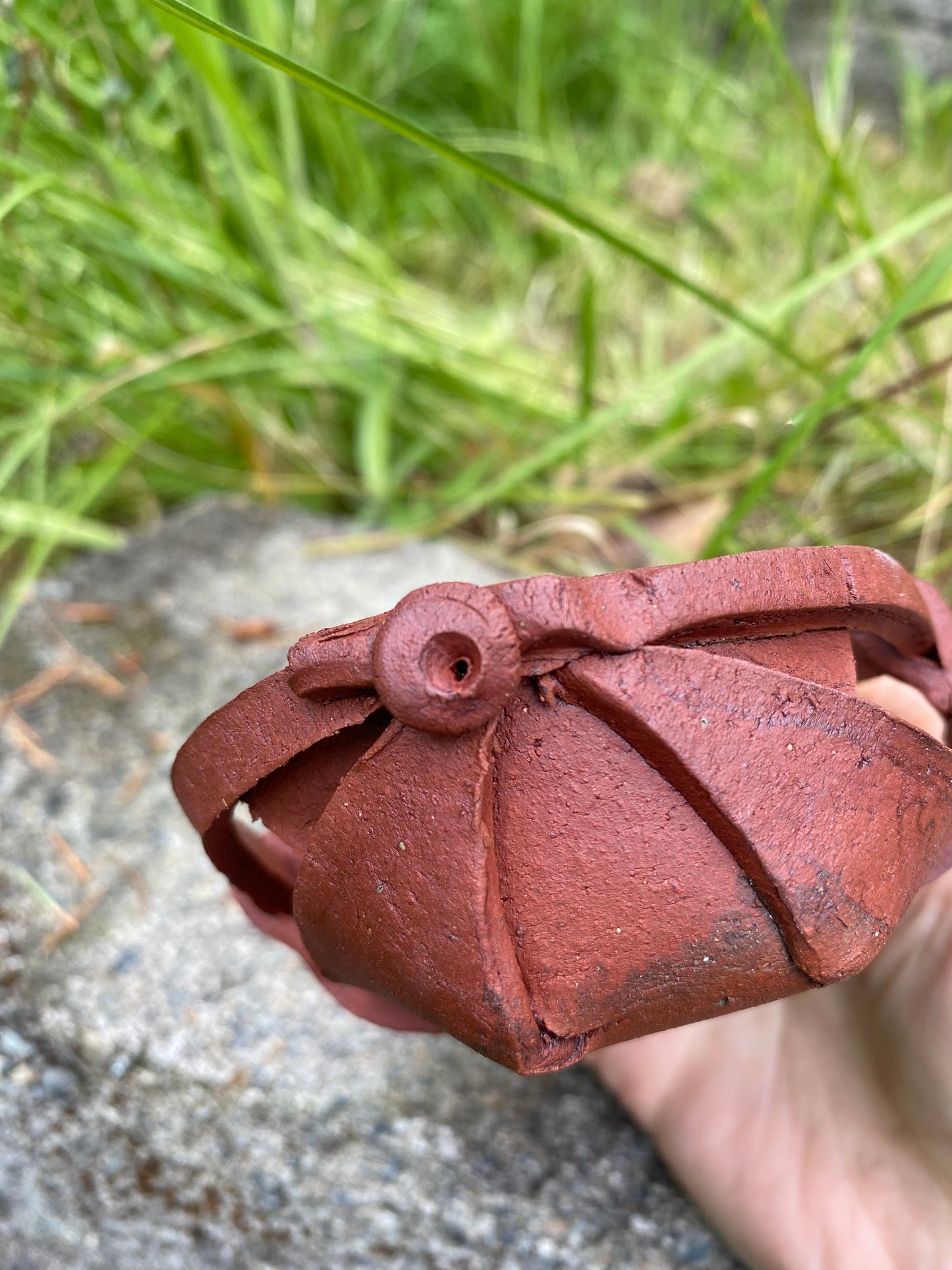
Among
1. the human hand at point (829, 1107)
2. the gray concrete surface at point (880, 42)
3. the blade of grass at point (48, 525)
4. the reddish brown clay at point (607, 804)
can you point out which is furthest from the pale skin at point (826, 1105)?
the gray concrete surface at point (880, 42)

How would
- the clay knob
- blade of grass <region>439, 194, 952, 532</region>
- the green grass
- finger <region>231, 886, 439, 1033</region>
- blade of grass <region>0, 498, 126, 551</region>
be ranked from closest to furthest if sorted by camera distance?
1. the clay knob
2. finger <region>231, 886, 439, 1033</region>
3. blade of grass <region>439, 194, 952, 532</region>
4. the green grass
5. blade of grass <region>0, 498, 126, 551</region>

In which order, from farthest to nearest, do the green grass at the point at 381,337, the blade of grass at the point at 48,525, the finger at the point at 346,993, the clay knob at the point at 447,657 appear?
the blade of grass at the point at 48,525, the green grass at the point at 381,337, the finger at the point at 346,993, the clay knob at the point at 447,657

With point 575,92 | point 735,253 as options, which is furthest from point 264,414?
point 575,92

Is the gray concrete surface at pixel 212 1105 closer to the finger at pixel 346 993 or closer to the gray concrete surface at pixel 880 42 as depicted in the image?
the finger at pixel 346 993

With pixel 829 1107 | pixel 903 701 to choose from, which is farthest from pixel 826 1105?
pixel 903 701

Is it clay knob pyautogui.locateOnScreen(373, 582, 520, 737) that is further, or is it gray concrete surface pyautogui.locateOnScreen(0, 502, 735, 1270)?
gray concrete surface pyautogui.locateOnScreen(0, 502, 735, 1270)

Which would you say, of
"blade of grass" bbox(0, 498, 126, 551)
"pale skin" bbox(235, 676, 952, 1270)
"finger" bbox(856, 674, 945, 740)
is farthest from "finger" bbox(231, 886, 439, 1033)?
"blade of grass" bbox(0, 498, 126, 551)

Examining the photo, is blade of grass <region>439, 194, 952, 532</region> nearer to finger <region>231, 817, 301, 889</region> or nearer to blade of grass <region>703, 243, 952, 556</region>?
blade of grass <region>703, 243, 952, 556</region>
